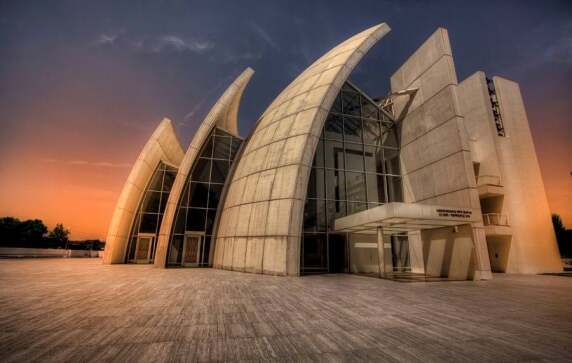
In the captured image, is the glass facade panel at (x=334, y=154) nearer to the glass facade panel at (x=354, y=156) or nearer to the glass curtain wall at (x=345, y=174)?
the glass curtain wall at (x=345, y=174)

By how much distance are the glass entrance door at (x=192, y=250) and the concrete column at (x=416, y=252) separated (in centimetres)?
1896

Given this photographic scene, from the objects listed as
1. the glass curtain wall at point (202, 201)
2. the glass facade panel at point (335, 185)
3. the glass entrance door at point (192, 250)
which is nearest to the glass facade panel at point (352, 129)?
the glass facade panel at point (335, 185)

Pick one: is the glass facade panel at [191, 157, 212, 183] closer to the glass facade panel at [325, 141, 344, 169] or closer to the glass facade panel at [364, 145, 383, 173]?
the glass facade panel at [325, 141, 344, 169]

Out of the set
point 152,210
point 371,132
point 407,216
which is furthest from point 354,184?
point 152,210

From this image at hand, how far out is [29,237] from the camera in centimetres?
7838

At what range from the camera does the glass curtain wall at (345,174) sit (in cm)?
2050

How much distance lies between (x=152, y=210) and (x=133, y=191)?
3.21 m

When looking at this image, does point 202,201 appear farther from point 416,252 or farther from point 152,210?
point 416,252

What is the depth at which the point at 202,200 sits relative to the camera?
25594 millimetres

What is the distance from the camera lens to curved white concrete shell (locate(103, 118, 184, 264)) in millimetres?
26469

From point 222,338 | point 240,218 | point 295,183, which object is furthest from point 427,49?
point 222,338

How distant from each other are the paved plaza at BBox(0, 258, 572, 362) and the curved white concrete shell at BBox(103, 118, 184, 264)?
18615 millimetres

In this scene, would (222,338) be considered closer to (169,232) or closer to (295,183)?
(295,183)

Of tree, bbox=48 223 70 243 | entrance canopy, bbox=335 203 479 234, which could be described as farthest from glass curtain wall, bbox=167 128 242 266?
tree, bbox=48 223 70 243
